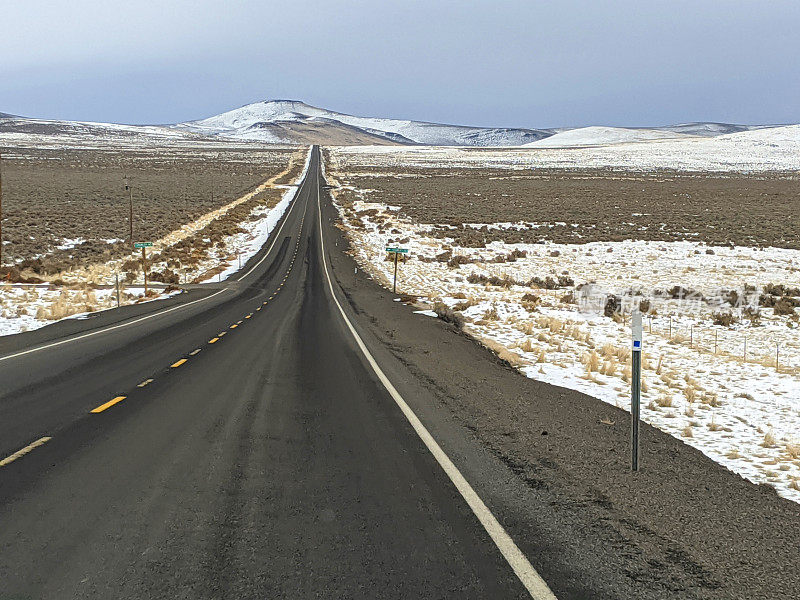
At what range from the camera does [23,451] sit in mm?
5816

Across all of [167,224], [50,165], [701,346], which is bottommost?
[701,346]

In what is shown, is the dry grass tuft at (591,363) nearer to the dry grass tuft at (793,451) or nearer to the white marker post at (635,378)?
the dry grass tuft at (793,451)

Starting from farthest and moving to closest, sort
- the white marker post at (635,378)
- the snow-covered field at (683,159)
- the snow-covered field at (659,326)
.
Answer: the snow-covered field at (683,159) → the snow-covered field at (659,326) → the white marker post at (635,378)

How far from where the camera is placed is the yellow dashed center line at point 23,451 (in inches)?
217

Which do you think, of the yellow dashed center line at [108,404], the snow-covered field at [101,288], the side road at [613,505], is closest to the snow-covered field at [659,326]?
the side road at [613,505]

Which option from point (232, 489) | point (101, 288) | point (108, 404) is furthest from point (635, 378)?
point (101, 288)

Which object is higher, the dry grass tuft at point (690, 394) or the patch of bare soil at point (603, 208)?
the patch of bare soil at point (603, 208)

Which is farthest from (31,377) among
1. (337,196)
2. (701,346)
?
(337,196)

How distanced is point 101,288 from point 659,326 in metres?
22.4

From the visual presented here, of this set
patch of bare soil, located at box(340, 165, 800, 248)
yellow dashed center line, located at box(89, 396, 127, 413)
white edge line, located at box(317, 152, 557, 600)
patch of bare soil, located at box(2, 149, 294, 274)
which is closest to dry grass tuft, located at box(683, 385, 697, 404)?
white edge line, located at box(317, 152, 557, 600)

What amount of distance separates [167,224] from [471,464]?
4781 centimetres

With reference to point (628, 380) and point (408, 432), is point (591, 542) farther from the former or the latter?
point (628, 380)

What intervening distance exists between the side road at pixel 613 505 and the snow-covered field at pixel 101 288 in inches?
559

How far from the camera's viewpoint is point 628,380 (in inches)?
422
